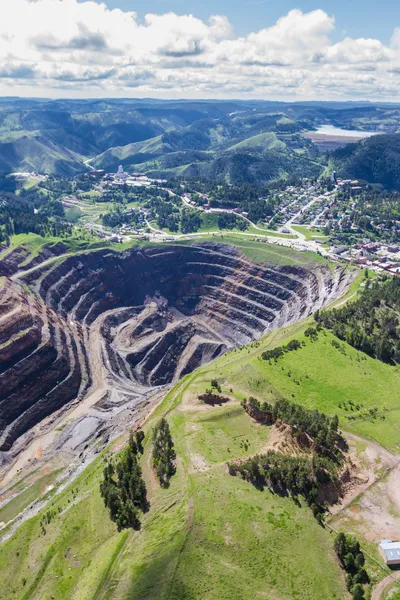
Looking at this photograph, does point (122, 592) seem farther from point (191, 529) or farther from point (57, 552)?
point (57, 552)

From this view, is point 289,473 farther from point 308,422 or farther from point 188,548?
point 188,548

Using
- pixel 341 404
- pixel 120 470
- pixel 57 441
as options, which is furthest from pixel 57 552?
pixel 341 404

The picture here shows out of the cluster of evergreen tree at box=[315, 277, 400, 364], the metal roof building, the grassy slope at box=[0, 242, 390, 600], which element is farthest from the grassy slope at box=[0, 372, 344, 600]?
the cluster of evergreen tree at box=[315, 277, 400, 364]

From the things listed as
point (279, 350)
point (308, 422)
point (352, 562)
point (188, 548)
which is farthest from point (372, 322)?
point (188, 548)

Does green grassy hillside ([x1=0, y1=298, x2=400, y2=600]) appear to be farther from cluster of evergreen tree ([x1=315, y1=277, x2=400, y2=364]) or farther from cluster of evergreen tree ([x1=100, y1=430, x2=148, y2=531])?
cluster of evergreen tree ([x1=315, y1=277, x2=400, y2=364])

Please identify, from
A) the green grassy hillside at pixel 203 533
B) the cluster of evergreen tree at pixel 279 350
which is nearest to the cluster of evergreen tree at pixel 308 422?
the green grassy hillside at pixel 203 533

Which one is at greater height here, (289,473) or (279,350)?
→ (289,473)
